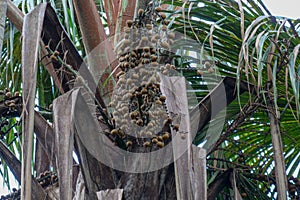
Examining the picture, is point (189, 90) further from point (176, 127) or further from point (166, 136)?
point (176, 127)

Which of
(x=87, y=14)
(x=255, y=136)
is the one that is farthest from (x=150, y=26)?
(x=255, y=136)

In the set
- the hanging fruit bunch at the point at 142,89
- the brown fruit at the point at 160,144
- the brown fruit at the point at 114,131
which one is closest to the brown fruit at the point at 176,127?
the hanging fruit bunch at the point at 142,89

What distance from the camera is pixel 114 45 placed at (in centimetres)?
213

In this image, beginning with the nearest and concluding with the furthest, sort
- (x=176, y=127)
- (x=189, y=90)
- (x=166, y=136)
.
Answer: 1. (x=176, y=127)
2. (x=166, y=136)
3. (x=189, y=90)

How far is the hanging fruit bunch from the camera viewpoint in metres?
1.62

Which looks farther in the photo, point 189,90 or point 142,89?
point 189,90

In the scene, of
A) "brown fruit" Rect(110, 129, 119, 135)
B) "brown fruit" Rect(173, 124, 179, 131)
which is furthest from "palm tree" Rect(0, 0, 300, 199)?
"brown fruit" Rect(173, 124, 179, 131)

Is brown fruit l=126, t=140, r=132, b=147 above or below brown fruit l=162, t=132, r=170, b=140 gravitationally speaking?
below

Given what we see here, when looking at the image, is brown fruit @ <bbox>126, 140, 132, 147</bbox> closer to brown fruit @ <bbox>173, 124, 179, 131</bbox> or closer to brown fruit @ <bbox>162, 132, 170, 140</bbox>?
brown fruit @ <bbox>162, 132, 170, 140</bbox>

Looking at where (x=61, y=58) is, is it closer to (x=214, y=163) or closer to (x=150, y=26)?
(x=150, y=26)

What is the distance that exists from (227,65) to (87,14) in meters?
0.55

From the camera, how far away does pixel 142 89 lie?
1.60 m

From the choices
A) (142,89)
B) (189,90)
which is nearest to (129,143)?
(142,89)

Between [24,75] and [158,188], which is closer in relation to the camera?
[24,75]
